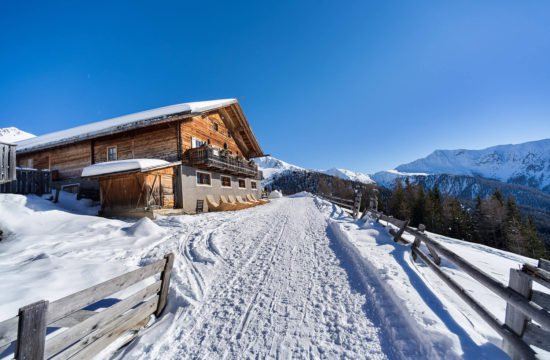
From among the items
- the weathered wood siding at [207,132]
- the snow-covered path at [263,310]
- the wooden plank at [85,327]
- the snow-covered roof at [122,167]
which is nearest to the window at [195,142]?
the weathered wood siding at [207,132]

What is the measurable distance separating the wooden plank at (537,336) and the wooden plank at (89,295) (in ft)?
16.0

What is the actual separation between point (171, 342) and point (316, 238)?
5.87 meters

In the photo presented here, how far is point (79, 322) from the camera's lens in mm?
3016

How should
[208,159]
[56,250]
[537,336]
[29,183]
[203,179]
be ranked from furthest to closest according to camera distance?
[203,179]
[208,159]
[29,183]
[56,250]
[537,336]

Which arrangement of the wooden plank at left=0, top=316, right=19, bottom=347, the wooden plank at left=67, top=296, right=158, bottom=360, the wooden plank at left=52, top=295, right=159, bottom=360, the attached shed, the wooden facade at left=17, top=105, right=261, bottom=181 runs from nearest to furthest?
the wooden plank at left=0, top=316, right=19, bottom=347, the wooden plank at left=52, top=295, right=159, bottom=360, the wooden plank at left=67, top=296, right=158, bottom=360, the attached shed, the wooden facade at left=17, top=105, right=261, bottom=181

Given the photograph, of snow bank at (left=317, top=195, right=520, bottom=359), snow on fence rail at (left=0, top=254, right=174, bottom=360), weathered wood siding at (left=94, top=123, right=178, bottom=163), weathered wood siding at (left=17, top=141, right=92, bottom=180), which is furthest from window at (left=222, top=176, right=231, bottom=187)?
snow on fence rail at (left=0, top=254, right=174, bottom=360)

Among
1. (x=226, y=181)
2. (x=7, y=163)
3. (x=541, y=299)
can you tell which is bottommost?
(x=541, y=299)

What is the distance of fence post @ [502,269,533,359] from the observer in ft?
8.38

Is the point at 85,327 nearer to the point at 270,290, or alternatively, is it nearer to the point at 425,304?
the point at 270,290

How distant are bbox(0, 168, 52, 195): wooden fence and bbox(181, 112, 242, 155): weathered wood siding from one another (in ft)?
26.6

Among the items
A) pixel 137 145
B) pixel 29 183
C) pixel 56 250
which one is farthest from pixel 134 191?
pixel 56 250

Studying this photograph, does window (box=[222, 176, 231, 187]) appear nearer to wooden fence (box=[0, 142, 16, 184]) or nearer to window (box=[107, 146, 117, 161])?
window (box=[107, 146, 117, 161])

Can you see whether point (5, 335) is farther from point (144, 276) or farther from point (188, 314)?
point (188, 314)

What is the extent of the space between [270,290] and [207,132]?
661 inches
